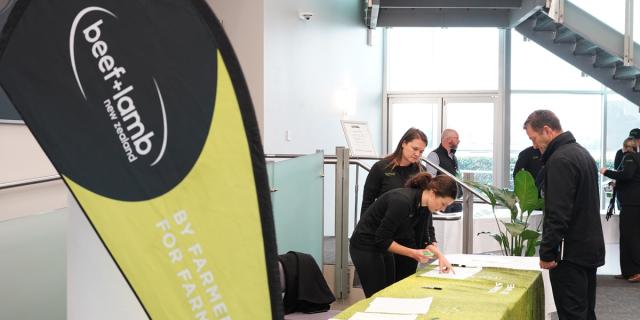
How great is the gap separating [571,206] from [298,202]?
2020mm

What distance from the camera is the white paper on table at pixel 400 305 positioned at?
7.90 feet

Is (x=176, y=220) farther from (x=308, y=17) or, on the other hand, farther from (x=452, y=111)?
(x=452, y=111)

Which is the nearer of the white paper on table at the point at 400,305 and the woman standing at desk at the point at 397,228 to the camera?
the white paper on table at the point at 400,305

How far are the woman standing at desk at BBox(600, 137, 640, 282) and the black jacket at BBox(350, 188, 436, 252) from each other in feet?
12.4

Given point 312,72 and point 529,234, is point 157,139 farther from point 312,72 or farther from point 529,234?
point 312,72

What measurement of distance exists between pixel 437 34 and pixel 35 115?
11.5 meters

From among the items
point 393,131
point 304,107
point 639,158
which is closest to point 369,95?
point 393,131

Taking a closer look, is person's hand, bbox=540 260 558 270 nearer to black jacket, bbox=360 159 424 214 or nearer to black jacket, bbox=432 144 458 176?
black jacket, bbox=360 159 424 214

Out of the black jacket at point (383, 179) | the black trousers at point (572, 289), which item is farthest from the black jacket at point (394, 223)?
the black trousers at point (572, 289)

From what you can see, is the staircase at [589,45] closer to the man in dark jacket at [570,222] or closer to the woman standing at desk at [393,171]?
the woman standing at desk at [393,171]

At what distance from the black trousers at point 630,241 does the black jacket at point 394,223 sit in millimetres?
3790

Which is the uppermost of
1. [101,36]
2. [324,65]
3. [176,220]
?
[324,65]

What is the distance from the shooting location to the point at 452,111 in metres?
12.1

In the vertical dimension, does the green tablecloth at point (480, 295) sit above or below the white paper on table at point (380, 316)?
below
